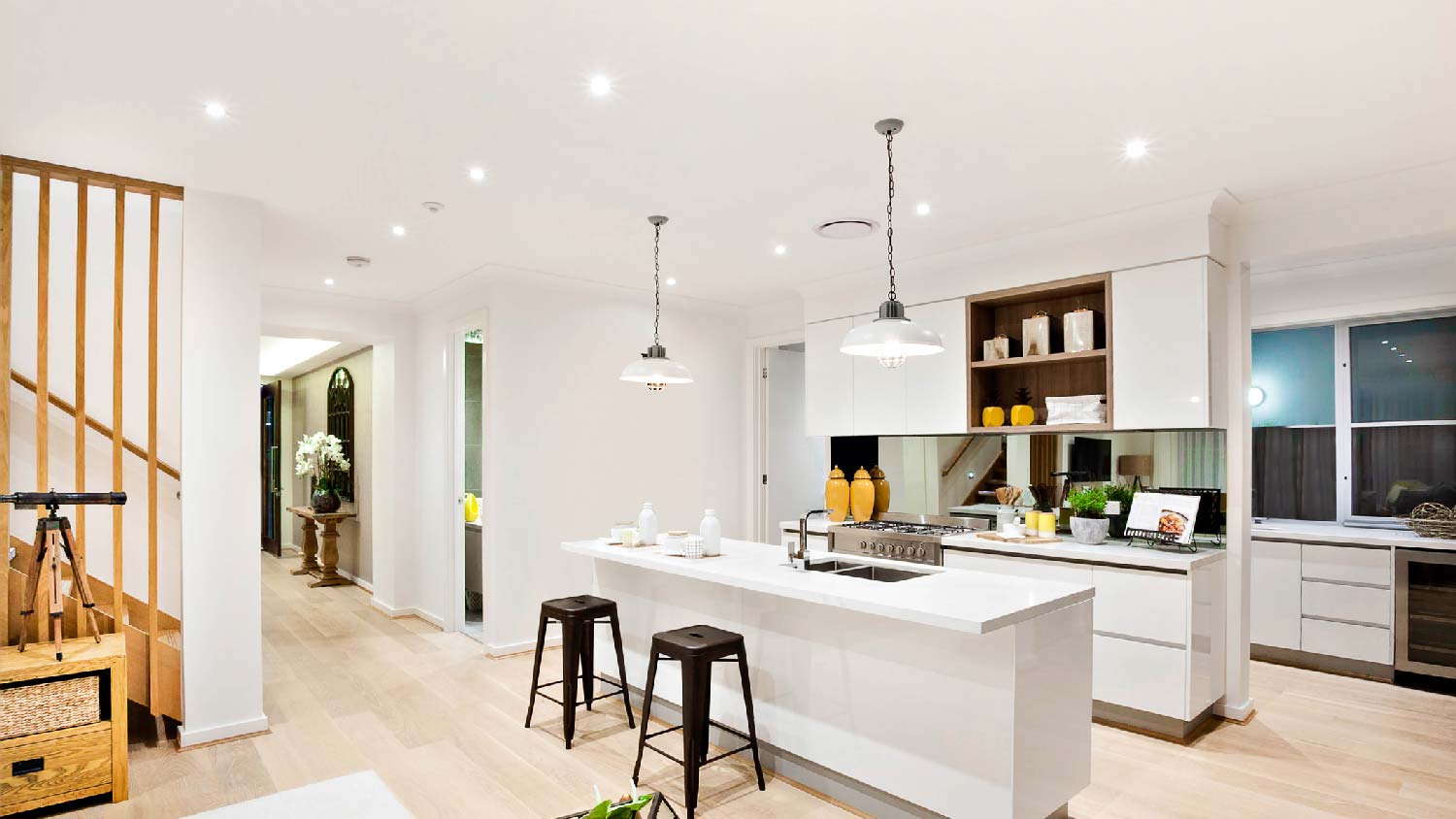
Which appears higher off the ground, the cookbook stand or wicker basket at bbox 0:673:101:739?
the cookbook stand

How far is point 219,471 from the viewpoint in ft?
12.1

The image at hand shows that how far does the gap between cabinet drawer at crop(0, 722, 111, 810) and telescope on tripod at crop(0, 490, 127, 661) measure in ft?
1.02

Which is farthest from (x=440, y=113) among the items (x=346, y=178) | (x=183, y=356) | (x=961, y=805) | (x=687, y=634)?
(x=961, y=805)

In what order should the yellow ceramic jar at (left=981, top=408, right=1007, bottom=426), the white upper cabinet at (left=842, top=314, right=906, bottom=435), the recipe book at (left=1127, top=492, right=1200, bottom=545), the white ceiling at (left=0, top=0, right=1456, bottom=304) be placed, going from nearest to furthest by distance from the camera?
the white ceiling at (left=0, top=0, right=1456, bottom=304) → the recipe book at (left=1127, top=492, right=1200, bottom=545) → the yellow ceramic jar at (left=981, top=408, right=1007, bottom=426) → the white upper cabinet at (left=842, top=314, right=906, bottom=435)

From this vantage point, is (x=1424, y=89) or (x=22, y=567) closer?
(x=1424, y=89)

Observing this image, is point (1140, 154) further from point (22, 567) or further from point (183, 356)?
point (22, 567)

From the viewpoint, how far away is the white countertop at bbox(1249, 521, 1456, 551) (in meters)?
4.48

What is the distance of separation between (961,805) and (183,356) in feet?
12.3

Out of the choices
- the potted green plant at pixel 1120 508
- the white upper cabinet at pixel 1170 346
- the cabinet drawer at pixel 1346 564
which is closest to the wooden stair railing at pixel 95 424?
the white upper cabinet at pixel 1170 346

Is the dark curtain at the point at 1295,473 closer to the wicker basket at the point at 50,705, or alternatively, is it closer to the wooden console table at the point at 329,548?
the wicker basket at the point at 50,705

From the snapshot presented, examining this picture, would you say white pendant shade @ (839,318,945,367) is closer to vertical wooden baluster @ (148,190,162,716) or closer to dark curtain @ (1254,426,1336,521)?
vertical wooden baluster @ (148,190,162,716)

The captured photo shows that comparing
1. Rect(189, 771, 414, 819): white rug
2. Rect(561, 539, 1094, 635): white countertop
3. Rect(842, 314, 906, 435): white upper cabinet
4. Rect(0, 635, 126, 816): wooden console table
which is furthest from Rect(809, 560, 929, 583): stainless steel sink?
Rect(0, 635, 126, 816): wooden console table

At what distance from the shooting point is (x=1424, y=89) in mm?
2625

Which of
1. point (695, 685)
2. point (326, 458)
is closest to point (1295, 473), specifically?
point (695, 685)
